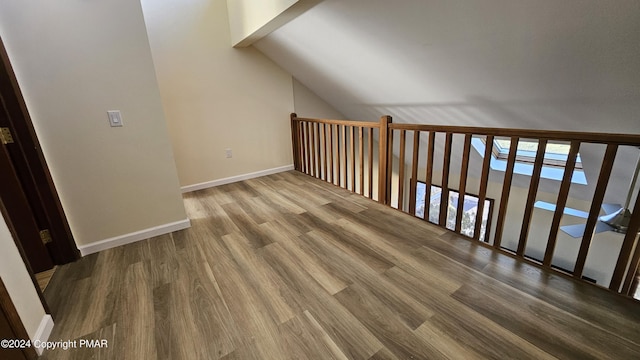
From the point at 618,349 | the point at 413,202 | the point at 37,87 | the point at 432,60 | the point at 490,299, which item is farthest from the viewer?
the point at 413,202

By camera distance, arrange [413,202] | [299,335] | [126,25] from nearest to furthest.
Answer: [299,335], [126,25], [413,202]

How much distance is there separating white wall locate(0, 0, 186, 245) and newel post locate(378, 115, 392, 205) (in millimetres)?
1883

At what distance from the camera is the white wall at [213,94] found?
9.73 feet

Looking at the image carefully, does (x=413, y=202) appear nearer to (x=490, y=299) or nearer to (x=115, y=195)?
(x=490, y=299)

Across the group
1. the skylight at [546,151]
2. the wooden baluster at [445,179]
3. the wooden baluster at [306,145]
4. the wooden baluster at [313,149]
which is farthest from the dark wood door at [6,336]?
the skylight at [546,151]

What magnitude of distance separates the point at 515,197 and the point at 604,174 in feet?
9.41

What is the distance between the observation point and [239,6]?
291cm

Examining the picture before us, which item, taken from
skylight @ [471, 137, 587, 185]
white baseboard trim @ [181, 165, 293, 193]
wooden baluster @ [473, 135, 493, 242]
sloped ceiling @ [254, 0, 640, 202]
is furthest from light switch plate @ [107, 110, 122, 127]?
skylight @ [471, 137, 587, 185]

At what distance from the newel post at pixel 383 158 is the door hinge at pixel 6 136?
8.66 feet

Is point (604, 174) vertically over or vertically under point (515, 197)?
over

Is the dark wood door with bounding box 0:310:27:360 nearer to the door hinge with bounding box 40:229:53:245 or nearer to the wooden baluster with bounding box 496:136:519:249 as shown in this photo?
the door hinge with bounding box 40:229:53:245

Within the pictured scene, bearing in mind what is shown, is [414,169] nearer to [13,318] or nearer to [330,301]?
[330,301]

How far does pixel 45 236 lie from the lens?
1803mm

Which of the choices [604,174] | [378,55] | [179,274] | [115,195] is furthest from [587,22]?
[115,195]
